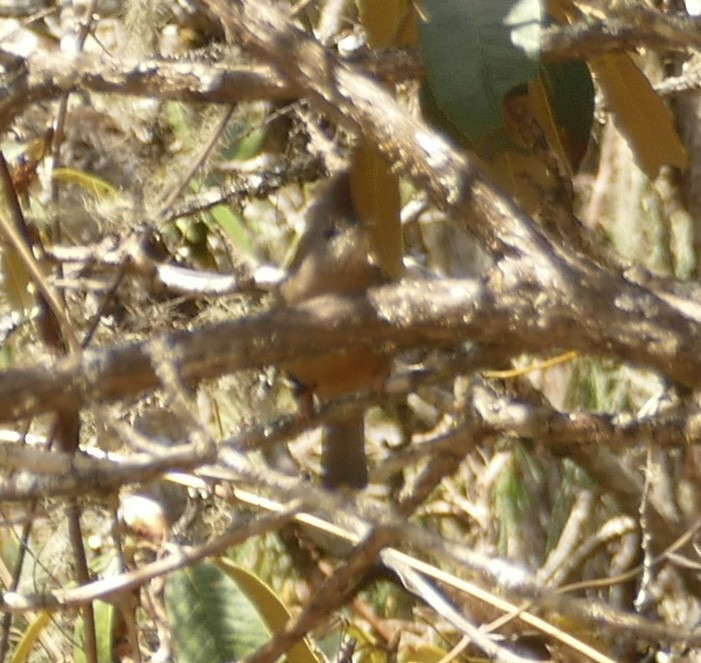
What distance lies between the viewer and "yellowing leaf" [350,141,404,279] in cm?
148

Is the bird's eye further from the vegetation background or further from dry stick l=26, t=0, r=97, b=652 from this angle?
dry stick l=26, t=0, r=97, b=652

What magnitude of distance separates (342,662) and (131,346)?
1451mm

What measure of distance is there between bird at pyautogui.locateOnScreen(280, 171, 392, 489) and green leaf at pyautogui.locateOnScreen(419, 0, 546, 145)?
2.23ft

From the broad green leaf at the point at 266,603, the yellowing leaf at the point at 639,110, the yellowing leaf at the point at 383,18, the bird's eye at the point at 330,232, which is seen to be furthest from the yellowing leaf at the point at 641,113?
the broad green leaf at the point at 266,603

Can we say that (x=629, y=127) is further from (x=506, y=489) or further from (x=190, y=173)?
(x=506, y=489)

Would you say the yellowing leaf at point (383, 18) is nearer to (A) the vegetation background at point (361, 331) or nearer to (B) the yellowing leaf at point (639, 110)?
(A) the vegetation background at point (361, 331)

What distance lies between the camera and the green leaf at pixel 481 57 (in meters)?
1.21

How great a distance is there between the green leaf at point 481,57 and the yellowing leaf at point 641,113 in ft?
1.20

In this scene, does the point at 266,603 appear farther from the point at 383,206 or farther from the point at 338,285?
the point at 383,206

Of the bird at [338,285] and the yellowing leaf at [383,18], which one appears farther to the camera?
the bird at [338,285]

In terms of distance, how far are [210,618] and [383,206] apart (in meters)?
0.83

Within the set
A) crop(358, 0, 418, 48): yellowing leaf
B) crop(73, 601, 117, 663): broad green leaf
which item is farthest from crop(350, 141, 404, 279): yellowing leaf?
crop(73, 601, 117, 663): broad green leaf

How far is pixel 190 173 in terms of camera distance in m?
1.84

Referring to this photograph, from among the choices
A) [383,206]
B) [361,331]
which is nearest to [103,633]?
[383,206]
